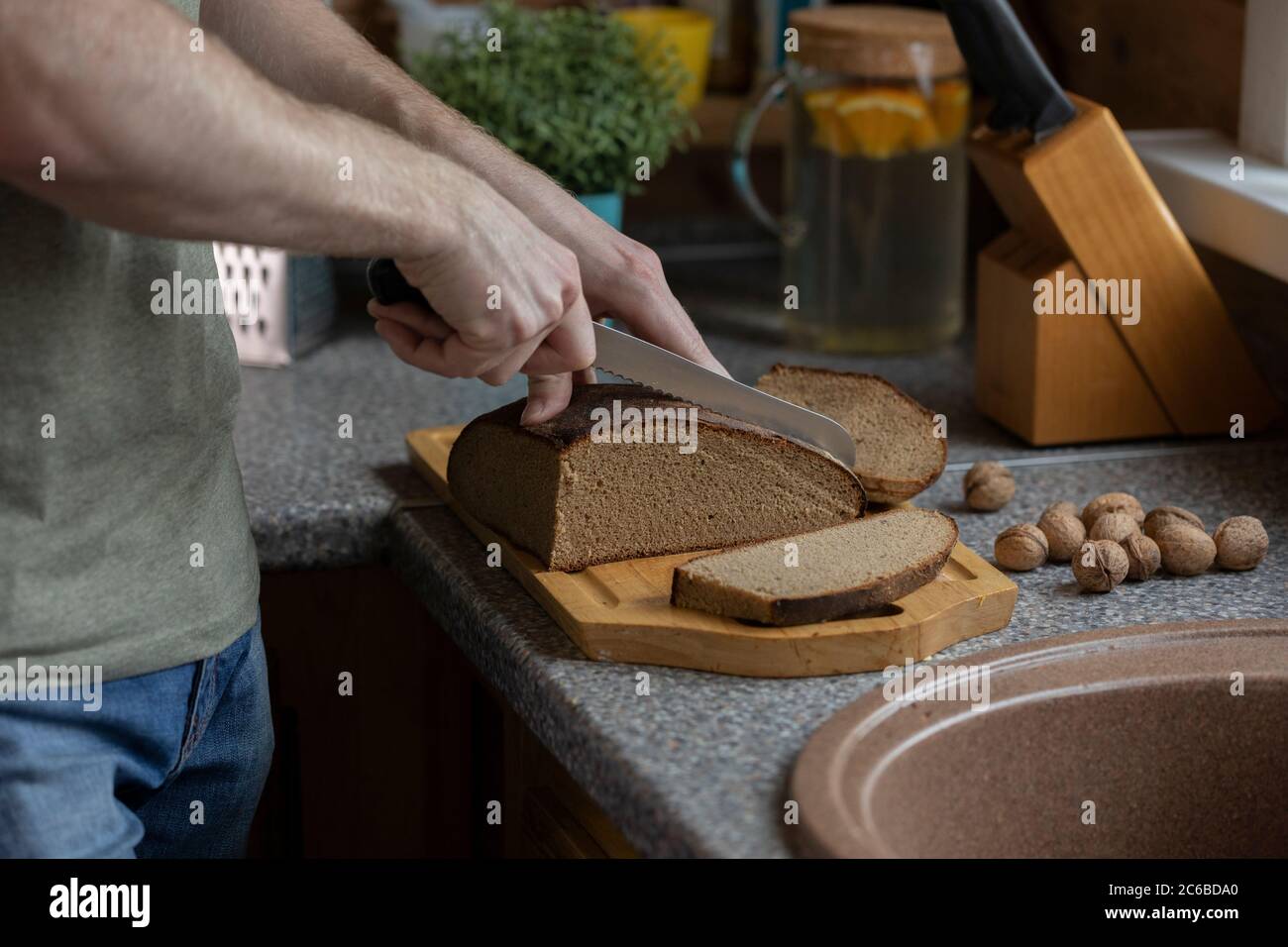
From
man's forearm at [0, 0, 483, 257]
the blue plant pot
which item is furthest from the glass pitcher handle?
man's forearm at [0, 0, 483, 257]

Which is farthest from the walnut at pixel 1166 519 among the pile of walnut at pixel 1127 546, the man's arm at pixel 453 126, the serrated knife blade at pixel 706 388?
the man's arm at pixel 453 126

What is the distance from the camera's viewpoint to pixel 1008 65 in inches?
50.3

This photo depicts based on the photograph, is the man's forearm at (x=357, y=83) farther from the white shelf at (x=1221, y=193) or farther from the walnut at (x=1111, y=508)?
the white shelf at (x=1221, y=193)

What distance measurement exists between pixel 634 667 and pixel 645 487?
150 mm

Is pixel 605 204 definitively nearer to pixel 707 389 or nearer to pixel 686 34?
pixel 686 34

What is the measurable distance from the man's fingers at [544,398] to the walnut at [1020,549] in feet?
1.04

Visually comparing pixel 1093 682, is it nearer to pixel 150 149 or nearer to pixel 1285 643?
pixel 1285 643

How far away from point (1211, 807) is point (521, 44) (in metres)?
1.04

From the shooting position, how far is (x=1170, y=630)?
3.19ft

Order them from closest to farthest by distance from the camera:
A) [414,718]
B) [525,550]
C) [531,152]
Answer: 1. [525,550]
2. [414,718]
3. [531,152]

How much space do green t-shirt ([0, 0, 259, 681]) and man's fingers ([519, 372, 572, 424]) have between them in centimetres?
21

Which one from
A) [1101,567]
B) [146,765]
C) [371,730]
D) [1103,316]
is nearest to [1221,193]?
[1103,316]

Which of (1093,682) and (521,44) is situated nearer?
(1093,682)
